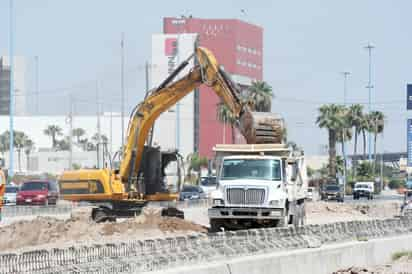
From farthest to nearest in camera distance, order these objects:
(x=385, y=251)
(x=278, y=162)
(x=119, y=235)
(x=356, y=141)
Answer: (x=356, y=141), (x=278, y=162), (x=119, y=235), (x=385, y=251)

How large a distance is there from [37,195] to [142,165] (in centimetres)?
2440

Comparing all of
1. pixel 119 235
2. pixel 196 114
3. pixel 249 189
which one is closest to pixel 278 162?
pixel 249 189

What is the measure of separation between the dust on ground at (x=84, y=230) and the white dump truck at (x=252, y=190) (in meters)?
1.33

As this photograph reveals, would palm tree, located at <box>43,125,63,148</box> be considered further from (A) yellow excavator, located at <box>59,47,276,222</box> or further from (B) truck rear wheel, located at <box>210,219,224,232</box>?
(B) truck rear wheel, located at <box>210,219,224,232</box>

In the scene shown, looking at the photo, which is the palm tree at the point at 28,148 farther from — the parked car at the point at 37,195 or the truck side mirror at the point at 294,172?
the truck side mirror at the point at 294,172

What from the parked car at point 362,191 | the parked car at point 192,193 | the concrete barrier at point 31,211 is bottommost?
the parked car at point 362,191

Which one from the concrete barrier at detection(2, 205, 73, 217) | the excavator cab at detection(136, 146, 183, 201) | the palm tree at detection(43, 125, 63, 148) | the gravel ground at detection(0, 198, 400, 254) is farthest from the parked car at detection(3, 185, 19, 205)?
the palm tree at detection(43, 125, 63, 148)

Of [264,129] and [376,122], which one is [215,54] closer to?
[376,122]

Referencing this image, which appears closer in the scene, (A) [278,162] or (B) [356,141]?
(A) [278,162]

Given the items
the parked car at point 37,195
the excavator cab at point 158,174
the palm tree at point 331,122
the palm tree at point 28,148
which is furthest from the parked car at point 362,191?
the palm tree at point 28,148

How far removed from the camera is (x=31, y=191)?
61750mm

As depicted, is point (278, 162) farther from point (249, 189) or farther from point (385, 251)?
point (385, 251)

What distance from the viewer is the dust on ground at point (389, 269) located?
65.4ft

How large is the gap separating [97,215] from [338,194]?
49.7 m
